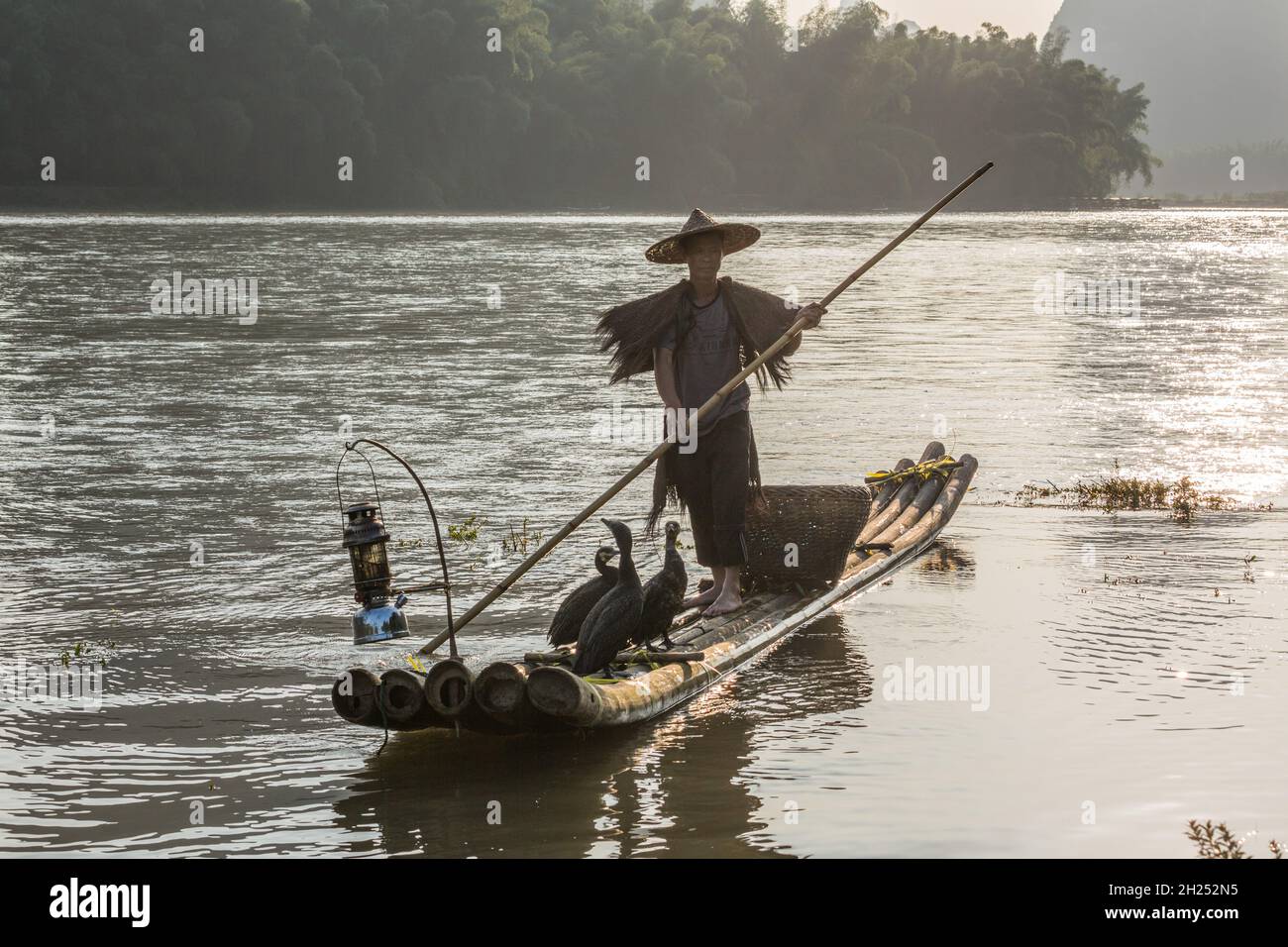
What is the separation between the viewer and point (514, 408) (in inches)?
729

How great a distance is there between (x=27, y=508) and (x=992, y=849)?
28.8ft

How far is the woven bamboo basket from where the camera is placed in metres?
8.93

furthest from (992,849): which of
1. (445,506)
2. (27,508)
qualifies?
(27,508)

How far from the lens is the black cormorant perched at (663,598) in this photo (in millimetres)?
7355

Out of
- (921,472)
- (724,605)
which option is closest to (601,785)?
(724,605)

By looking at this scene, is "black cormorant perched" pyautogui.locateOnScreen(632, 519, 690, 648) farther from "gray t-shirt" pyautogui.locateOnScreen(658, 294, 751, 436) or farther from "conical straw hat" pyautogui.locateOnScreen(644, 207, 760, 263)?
"conical straw hat" pyautogui.locateOnScreen(644, 207, 760, 263)

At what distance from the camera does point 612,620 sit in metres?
7.01

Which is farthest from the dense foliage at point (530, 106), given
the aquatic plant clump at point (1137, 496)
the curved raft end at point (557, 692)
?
the curved raft end at point (557, 692)

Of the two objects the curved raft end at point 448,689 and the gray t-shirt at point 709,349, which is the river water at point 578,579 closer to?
the curved raft end at point 448,689

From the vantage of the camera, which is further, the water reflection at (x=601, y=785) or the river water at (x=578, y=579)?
the river water at (x=578, y=579)

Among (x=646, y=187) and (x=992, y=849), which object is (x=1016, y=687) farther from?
(x=646, y=187)

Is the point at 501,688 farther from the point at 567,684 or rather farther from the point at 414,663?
the point at 414,663

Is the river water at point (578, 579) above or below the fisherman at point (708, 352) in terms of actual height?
below

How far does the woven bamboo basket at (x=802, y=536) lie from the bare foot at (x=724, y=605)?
53cm
